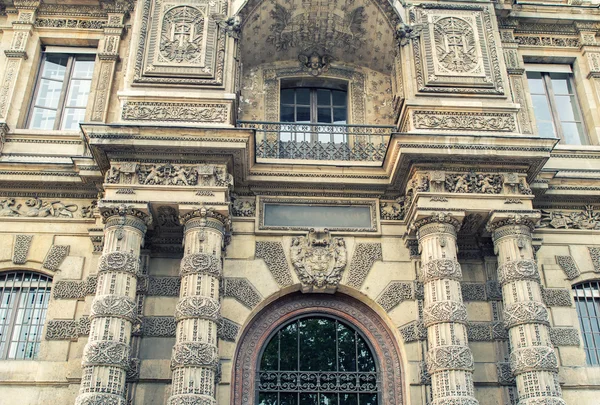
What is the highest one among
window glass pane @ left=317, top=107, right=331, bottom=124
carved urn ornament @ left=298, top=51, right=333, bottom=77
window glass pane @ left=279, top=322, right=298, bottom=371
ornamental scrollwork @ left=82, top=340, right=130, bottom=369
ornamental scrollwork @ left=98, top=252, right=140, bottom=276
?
carved urn ornament @ left=298, top=51, right=333, bottom=77

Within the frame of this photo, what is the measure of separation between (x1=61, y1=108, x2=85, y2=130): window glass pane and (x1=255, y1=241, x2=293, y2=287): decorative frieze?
4940 mm

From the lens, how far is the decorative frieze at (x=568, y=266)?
489 inches

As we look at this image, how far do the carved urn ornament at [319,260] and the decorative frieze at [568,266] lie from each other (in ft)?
13.8

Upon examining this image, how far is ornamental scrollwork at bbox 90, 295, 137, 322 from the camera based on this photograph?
33.5 ft

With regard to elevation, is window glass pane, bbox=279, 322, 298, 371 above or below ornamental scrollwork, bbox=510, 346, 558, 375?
above

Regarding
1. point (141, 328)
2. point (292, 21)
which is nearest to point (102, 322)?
point (141, 328)

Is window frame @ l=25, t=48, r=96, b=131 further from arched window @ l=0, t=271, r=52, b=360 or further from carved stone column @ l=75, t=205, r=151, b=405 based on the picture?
carved stone column @ l=75, t=205, r=151, b=405

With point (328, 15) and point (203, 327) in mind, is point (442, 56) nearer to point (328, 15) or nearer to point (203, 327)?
point (328, 15)

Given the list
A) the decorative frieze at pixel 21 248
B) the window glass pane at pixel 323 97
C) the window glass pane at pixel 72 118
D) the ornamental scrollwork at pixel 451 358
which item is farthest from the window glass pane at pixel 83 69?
the ornamental scrollwork at pixel 451 358

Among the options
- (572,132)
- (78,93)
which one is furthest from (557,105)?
(78,93)

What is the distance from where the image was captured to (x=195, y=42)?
12977mm

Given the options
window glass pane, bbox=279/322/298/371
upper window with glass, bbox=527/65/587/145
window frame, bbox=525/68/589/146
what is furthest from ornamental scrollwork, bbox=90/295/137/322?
window frame, bbox=525/68/589/146

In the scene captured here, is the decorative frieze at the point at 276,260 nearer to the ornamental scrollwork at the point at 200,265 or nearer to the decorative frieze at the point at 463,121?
the ornamental scrollwork at the point at 200,265

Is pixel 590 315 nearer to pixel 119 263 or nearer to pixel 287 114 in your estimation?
pixel 287 114
